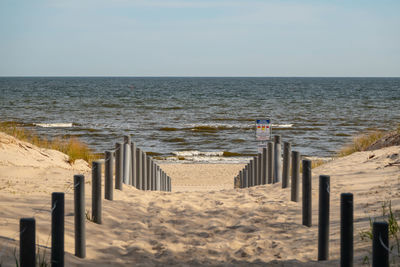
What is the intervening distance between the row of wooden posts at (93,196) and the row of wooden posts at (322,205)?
244 cm

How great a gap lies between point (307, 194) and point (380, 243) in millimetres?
2845

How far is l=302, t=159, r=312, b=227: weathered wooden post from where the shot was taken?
20.6 ft

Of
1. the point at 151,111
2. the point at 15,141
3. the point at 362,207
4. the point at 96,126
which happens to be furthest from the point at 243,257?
the point at 151,111

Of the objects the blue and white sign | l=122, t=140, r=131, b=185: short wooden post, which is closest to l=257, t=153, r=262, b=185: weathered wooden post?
the blue and white sign

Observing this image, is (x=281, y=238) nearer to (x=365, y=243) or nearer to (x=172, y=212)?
(x=365, y=243)

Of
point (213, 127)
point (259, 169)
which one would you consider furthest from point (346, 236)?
point (213, 127)

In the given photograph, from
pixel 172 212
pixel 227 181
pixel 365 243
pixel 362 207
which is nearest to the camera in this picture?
pixel 365 243

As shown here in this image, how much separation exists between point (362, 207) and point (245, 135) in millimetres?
21556

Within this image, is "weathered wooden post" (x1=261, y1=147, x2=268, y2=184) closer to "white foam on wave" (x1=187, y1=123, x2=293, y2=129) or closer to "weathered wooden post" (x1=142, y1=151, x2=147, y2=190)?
"weathered wooden post" (x1=142, y1=151, x2=147, y2=190)

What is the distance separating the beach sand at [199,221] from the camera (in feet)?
18.0

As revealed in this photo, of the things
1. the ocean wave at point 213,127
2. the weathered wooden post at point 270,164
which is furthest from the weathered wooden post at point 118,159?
the ocean wave at point 213,127

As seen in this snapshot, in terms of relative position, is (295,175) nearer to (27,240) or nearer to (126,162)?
(126,162)

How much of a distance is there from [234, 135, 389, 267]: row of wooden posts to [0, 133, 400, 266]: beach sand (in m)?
0.26

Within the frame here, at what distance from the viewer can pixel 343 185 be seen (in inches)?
337
